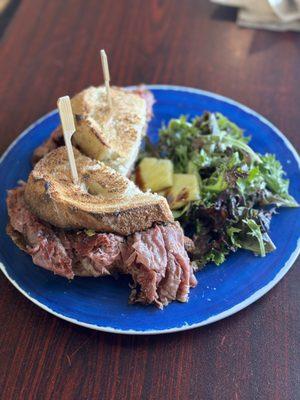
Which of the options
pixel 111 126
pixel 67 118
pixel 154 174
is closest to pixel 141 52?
pixel 111 126

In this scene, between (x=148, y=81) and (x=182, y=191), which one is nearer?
(x=182, y=191)

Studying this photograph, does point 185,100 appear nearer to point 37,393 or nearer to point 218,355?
point 218,355

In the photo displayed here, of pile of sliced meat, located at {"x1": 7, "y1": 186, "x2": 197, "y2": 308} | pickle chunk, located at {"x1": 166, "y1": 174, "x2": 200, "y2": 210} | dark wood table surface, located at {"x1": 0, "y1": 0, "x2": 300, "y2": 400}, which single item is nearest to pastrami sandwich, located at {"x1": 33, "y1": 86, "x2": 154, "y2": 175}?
pickle chunk, located at {"x1": 166, "y1": 174, "x2": 200, "y2": 210}

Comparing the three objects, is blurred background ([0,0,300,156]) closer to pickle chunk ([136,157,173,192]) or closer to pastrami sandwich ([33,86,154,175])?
pastrami sandwich ([33,86,154,175])

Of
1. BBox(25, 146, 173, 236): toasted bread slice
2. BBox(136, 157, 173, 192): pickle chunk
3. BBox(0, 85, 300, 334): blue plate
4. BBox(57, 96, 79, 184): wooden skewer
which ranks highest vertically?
BBox(57, 96, 79, 184): wooden skewer

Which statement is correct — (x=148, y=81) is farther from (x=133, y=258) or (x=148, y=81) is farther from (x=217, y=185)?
(x=133, y=258)
